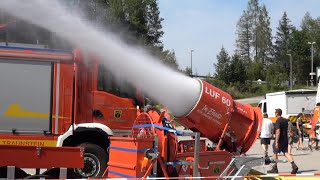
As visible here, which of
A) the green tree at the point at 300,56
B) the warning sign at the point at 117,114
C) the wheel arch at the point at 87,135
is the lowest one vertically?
the wheel arch at the point at 87,135

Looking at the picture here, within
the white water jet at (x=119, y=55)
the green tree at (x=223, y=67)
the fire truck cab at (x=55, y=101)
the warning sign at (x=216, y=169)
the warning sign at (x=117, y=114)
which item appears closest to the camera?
the warning sign at (x=216, y=169)

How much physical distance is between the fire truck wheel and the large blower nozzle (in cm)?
297

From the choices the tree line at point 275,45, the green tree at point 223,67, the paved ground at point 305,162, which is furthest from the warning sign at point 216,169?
the tree line at point 275,45

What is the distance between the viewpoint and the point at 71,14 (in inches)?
418

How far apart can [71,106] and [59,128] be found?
21.2 inches

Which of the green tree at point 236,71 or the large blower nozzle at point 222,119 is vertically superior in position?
the green tree at point 236,71

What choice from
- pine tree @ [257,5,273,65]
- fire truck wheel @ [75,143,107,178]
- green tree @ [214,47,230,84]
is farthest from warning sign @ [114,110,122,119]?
pine tree @ [257,5,273,65]

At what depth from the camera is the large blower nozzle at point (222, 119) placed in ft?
27.0

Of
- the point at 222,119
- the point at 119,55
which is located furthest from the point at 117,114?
the point at 222,119

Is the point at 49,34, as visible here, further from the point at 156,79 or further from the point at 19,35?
the point at 156,79

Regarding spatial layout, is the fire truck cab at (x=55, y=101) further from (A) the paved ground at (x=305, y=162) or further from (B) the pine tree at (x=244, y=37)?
(B) the pine tree at (x=244, y=37)

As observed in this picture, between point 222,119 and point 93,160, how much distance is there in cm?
356

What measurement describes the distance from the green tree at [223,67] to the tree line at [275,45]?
13.4 m

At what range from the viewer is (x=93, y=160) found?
10.8 metres
